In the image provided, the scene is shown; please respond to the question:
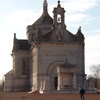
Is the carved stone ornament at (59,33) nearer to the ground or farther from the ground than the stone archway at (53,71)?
farther from the ground

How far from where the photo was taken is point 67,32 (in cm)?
7606

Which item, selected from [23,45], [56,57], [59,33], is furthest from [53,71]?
[23,45]

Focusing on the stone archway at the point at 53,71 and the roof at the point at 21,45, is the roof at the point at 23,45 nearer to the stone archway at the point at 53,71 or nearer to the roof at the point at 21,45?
the roof at the point at 21,45

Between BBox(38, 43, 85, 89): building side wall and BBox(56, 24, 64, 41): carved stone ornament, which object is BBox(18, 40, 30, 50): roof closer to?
BBox(56, 24, 64, 41): carved stone ornament

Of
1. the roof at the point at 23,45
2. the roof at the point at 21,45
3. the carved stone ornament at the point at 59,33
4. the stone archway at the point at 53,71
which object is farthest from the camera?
the roof at the point at 23,45

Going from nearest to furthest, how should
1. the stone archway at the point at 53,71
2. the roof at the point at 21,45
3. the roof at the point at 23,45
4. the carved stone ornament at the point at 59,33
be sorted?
the stone archway at the point at 53,71
the carved stone ornament at the point at 59,33
the roof at the point at 21,45
the roof at the point at 23,45

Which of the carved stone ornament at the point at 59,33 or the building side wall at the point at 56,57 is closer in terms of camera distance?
the building side wall at the point at 56,57

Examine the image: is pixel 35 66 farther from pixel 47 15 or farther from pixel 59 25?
pixel 47 15

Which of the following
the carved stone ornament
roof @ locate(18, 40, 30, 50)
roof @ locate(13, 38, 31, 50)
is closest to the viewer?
the carved stone ornament

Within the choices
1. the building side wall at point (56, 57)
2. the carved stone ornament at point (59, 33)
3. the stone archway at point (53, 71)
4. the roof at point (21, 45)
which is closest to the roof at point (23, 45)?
the roof at point (21, 45)

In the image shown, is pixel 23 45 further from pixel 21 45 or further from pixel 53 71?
pixel 53 71

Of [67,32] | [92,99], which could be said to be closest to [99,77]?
[67,32]

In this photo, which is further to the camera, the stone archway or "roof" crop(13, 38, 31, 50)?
"roof" crop(13, 38, 31, 50)

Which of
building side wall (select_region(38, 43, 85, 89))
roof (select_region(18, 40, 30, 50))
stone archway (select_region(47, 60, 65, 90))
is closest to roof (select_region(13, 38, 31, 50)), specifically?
roof (select_region(18, 40, 30, 50))
